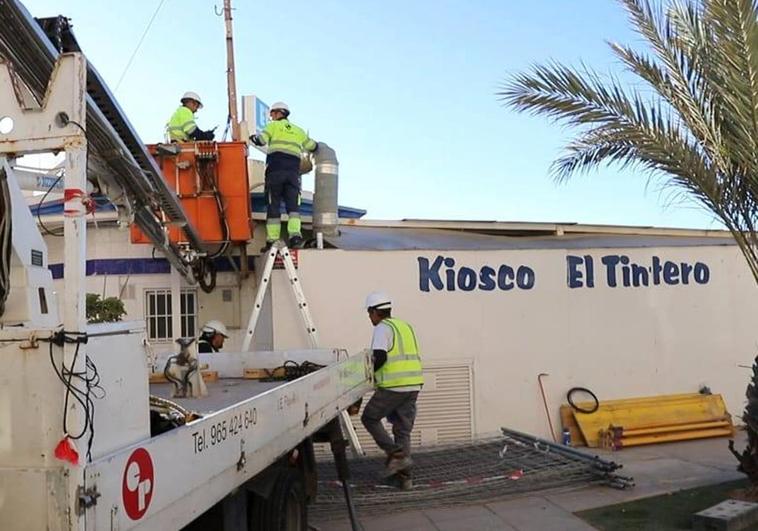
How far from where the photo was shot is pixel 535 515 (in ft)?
23.4

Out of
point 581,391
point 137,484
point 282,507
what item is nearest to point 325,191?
point 581,391

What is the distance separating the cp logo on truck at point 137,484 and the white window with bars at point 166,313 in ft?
26.1

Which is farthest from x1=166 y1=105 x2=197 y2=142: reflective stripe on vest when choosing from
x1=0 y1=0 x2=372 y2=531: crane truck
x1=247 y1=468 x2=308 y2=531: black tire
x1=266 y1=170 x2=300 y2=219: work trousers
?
x1=247 y1=468 x2=308 y2=531: black tire

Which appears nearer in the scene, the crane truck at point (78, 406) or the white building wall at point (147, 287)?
the crane truck at point (78, 406)

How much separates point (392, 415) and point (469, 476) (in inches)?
42.5

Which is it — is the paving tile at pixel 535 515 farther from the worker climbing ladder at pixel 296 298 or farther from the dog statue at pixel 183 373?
the dog statue at pixel 183 373

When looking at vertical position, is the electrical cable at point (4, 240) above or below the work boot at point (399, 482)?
above

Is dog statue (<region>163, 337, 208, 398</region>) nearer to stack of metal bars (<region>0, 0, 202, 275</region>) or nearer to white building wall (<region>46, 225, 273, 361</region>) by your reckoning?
stack of metal bars (<region>0, 0, 202, 275</region>)

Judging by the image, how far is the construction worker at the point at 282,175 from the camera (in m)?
9.48

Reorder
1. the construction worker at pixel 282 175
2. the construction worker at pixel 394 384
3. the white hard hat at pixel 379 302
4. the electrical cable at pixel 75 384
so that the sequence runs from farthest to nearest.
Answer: the construction worker at pixel 282 175
the white hard hat at pixel 379 302
the construction worker at pixel 394 384
the electrical cable at pixel 75 384

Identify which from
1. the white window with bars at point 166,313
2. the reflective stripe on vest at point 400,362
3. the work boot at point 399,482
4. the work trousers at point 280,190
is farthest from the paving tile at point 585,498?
the white window with bars at point 166,313

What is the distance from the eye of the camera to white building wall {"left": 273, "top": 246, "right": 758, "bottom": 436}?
9.69 m

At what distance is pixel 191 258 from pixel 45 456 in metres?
7.26

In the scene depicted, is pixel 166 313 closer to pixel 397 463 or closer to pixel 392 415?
pixel 392 415
